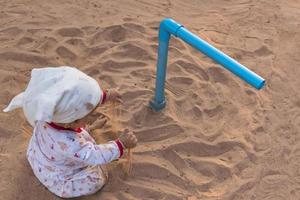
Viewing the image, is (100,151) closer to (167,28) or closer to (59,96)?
(59,96)

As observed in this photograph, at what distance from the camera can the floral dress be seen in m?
1.96

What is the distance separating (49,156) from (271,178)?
1.21m

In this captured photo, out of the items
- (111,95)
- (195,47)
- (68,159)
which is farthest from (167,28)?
(68,159)

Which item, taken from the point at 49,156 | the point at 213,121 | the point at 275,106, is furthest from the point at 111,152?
the point at 275,106

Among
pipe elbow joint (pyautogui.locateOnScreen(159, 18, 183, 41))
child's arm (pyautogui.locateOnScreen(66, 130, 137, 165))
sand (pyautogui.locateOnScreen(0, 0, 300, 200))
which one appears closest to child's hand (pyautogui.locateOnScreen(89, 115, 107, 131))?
sand (pyautogui.locateOnScreen(0, 0, 300, 200))

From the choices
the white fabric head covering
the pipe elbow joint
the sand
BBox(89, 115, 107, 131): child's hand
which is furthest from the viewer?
BBox(89, 115, 107, 131): child's hand

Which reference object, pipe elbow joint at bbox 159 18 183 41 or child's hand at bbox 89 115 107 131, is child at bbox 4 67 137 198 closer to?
child's hand at bbox 89 115 107 131

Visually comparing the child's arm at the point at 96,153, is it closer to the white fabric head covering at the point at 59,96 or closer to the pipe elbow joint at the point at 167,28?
the white fabric head covering at the point at 59,96

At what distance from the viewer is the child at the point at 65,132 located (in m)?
1.80

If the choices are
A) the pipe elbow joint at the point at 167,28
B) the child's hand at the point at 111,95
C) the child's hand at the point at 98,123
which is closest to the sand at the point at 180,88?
the child's hand at the point at 98,123

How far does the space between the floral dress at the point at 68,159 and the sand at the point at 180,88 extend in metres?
0.11

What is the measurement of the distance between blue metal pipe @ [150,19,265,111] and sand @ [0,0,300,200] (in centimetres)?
15

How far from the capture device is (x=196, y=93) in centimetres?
282

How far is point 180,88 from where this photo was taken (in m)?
2.85
